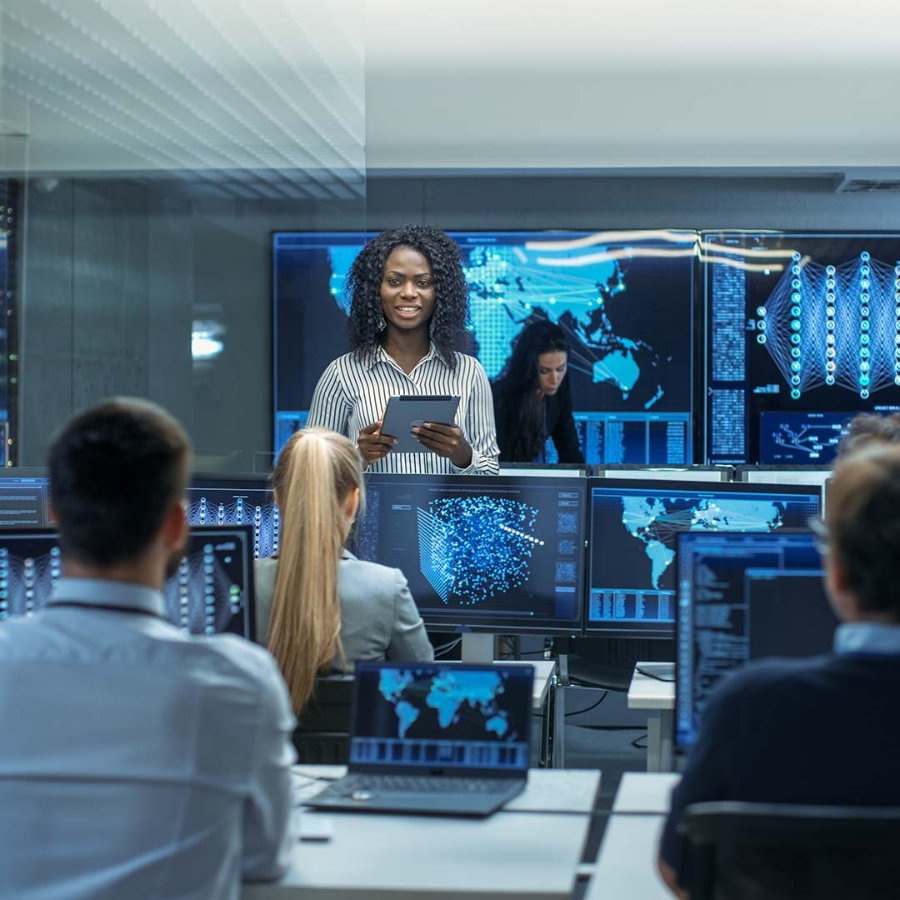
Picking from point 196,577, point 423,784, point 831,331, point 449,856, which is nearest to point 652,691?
point 423,784

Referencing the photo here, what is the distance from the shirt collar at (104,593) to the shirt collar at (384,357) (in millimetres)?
2265

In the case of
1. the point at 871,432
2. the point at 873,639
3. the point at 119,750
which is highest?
the point at 871,432

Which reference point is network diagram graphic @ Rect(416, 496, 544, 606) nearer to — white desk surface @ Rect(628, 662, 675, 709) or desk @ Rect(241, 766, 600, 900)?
white desk surface @ Rect(628, 662, 675, 709)

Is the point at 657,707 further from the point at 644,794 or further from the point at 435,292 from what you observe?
the point at 435,292

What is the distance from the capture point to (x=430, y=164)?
260 inches

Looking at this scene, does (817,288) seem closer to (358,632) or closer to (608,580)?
(608,580)

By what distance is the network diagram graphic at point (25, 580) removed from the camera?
7.52 ft

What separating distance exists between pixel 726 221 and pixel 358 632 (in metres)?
4.77

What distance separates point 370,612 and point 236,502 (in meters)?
0.82

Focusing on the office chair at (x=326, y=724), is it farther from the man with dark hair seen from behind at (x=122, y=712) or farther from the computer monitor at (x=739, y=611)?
the man with dark hair seen from behind at (x=122, y=712)

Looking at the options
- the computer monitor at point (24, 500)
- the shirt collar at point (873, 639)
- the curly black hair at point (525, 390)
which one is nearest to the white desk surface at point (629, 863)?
the shirt collar at point (873, 639)

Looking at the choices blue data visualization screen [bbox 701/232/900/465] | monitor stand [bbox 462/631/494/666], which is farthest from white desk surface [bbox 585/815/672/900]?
blue data visualization screen [bbox 701/232/900/465]

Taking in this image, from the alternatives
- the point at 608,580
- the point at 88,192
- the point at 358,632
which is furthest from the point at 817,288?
the point at 358,632

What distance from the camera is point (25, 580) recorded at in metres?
2.31
